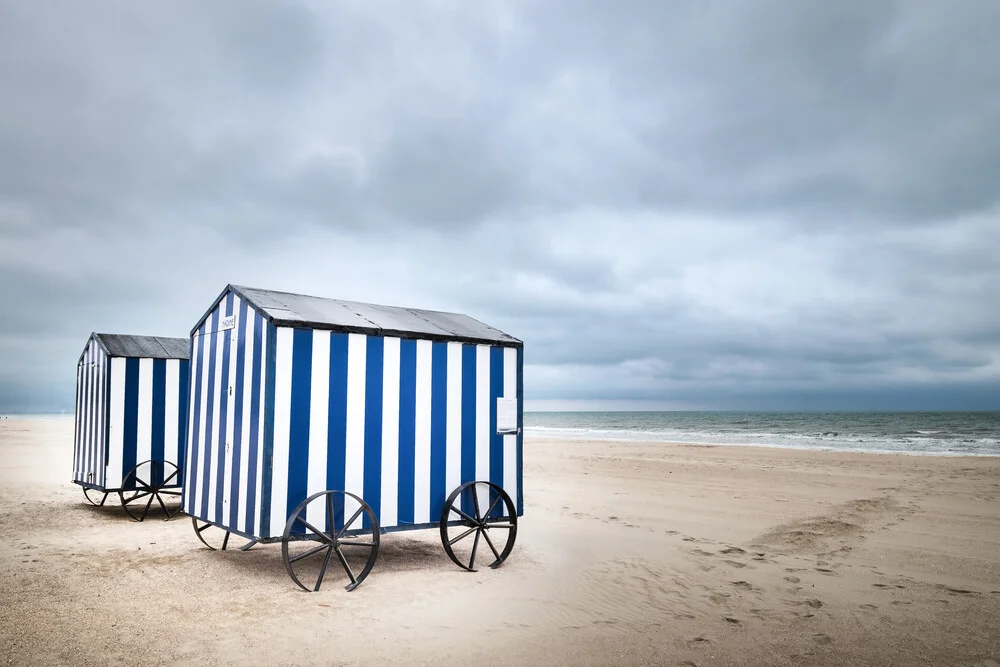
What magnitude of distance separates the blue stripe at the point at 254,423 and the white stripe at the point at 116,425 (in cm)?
536

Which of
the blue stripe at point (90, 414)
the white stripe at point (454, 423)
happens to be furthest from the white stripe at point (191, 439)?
the blue stripe at point (90, 414)

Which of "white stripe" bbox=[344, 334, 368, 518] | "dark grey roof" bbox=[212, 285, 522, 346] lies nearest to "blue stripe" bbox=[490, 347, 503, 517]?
"dark grey roof" bbox=[212, 285, 522, 346]

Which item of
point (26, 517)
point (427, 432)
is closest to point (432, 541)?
point (427, 432)

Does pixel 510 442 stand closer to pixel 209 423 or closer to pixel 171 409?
pixel 209 423

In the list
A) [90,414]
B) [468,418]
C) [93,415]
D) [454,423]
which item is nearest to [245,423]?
[454,423]

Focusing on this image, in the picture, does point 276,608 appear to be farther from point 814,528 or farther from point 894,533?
point 894,533

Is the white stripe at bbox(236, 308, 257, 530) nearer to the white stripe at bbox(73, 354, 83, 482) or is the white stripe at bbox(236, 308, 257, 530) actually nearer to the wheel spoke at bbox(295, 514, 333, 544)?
the wheel spoke at bbox(295, 514, 333, 544)

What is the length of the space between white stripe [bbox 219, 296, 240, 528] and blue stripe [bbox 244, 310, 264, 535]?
47 centimetres

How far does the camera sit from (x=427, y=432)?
7035 millimetres

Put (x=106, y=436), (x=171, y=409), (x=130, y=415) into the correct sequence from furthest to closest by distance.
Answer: (x=171, y=409), (x=130, y=415), (x=106, y=436)

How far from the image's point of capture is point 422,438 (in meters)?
6.99

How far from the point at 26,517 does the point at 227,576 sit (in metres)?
5.61

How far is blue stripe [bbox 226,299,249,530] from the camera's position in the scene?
6.44 meters

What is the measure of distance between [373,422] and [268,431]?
1116 millimetres
